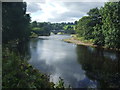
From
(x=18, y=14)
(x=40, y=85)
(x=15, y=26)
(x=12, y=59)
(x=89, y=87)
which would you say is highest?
(x=18, y=14)

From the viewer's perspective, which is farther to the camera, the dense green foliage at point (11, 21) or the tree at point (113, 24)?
the tree at point (113, 24)

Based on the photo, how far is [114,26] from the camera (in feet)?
108

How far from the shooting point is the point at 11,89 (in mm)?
8336

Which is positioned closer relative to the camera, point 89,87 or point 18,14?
point 89,87

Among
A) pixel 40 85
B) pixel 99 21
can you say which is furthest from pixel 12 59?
pixel 99 21

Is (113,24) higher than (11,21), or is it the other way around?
(113,24)

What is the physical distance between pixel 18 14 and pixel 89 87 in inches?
877

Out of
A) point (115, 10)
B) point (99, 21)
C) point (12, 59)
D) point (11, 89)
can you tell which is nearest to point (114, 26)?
point (115, 10)

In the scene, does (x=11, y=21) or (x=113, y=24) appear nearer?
(x=11, y=21)

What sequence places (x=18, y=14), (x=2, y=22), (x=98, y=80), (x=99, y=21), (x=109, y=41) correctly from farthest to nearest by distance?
(x=99, y=21) < (x=109, y=41) < (x=18, y=14) < (x=2, y=22) < (x=98, y=80)

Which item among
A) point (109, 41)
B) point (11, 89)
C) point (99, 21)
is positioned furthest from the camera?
point (99, 21)

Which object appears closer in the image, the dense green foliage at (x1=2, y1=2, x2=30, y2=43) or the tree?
the dense green foliage at (x1=2, y1=2, x2=30, y2=43)

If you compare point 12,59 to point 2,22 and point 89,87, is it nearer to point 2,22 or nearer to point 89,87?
point 89,87

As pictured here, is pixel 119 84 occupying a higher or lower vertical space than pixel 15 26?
lower
